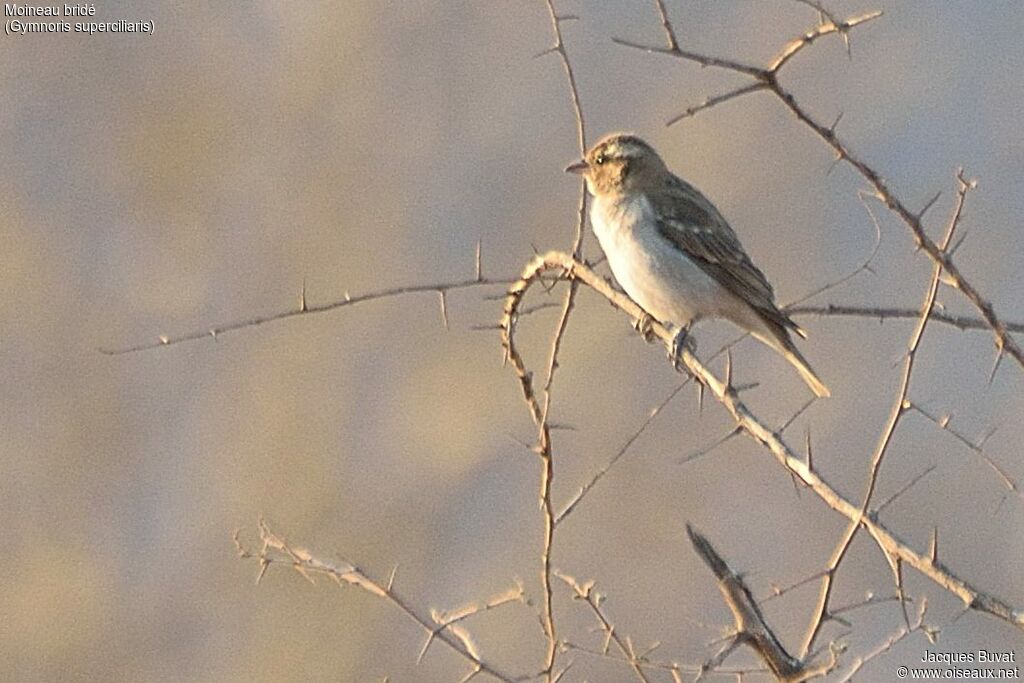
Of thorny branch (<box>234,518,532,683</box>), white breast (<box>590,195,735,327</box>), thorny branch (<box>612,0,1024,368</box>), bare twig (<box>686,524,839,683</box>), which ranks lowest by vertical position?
bare twig (<box>686,524,839,683</box>)

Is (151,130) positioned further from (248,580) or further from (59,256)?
(248,580)

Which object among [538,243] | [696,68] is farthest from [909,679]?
[696,68]

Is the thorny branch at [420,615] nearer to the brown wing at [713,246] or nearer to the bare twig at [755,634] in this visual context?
the bare twig at [755,634]

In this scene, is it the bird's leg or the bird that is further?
the bird

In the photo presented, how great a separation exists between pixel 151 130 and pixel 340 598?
400cm

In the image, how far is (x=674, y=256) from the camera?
7.36 meters

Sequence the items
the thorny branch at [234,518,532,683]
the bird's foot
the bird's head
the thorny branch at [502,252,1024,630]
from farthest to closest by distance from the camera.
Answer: the bird's head
the bird's foot
the thorny branch at [234,518,532,683]
the thorny branch at [502,252,1024,630]

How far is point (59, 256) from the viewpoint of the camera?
14.1 metres

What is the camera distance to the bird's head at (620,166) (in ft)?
25.3

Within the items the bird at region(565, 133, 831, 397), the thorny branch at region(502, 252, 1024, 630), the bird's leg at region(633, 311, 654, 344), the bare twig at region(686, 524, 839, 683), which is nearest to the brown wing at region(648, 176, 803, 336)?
the bird at region(565, 133, 831, 397)

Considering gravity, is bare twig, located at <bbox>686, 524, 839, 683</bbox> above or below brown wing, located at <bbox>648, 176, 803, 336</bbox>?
below

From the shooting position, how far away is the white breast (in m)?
7.28

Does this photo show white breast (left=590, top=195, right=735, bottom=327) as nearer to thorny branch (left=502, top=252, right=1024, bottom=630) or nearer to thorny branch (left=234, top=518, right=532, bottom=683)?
thorny branch (left=502, top=252, right=1024, bottom=630)

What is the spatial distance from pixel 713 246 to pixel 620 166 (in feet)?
1.91
